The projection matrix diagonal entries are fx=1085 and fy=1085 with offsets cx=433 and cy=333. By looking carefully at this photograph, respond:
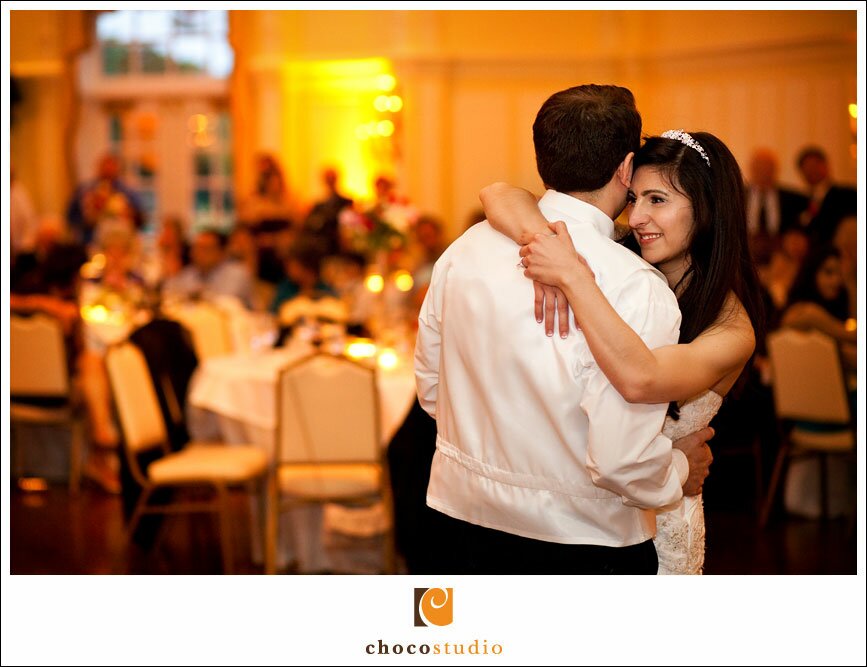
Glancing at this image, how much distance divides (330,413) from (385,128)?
7253 mm

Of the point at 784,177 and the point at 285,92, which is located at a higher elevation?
the point at 285,92

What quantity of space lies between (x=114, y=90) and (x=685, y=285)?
11792 millimetres

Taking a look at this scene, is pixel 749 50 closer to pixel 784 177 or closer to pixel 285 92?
pixel 784 177

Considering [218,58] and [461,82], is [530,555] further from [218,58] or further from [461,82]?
[218,58]

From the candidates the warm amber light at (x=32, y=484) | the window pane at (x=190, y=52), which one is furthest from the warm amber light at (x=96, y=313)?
the window pane at (x=190, y=52)

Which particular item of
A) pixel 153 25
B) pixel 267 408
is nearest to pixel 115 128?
pixel 153 25

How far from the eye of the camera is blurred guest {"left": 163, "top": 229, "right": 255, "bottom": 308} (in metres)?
7.87

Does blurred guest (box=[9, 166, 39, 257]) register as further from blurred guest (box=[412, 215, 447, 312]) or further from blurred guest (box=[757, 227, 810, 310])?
blurred guest (box=[757, 227, 810, 310])

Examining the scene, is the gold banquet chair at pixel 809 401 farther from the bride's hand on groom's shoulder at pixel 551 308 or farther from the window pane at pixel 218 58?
the window pane at pixel 218 58

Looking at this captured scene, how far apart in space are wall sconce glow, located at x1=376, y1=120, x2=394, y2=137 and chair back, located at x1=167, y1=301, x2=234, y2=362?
521cm

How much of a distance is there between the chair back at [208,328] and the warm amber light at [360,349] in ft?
3.96

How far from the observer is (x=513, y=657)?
6.79ft

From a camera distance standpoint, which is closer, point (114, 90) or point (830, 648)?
point (830, 648)

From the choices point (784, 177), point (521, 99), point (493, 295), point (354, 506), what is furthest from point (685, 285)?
point (521, 99)
